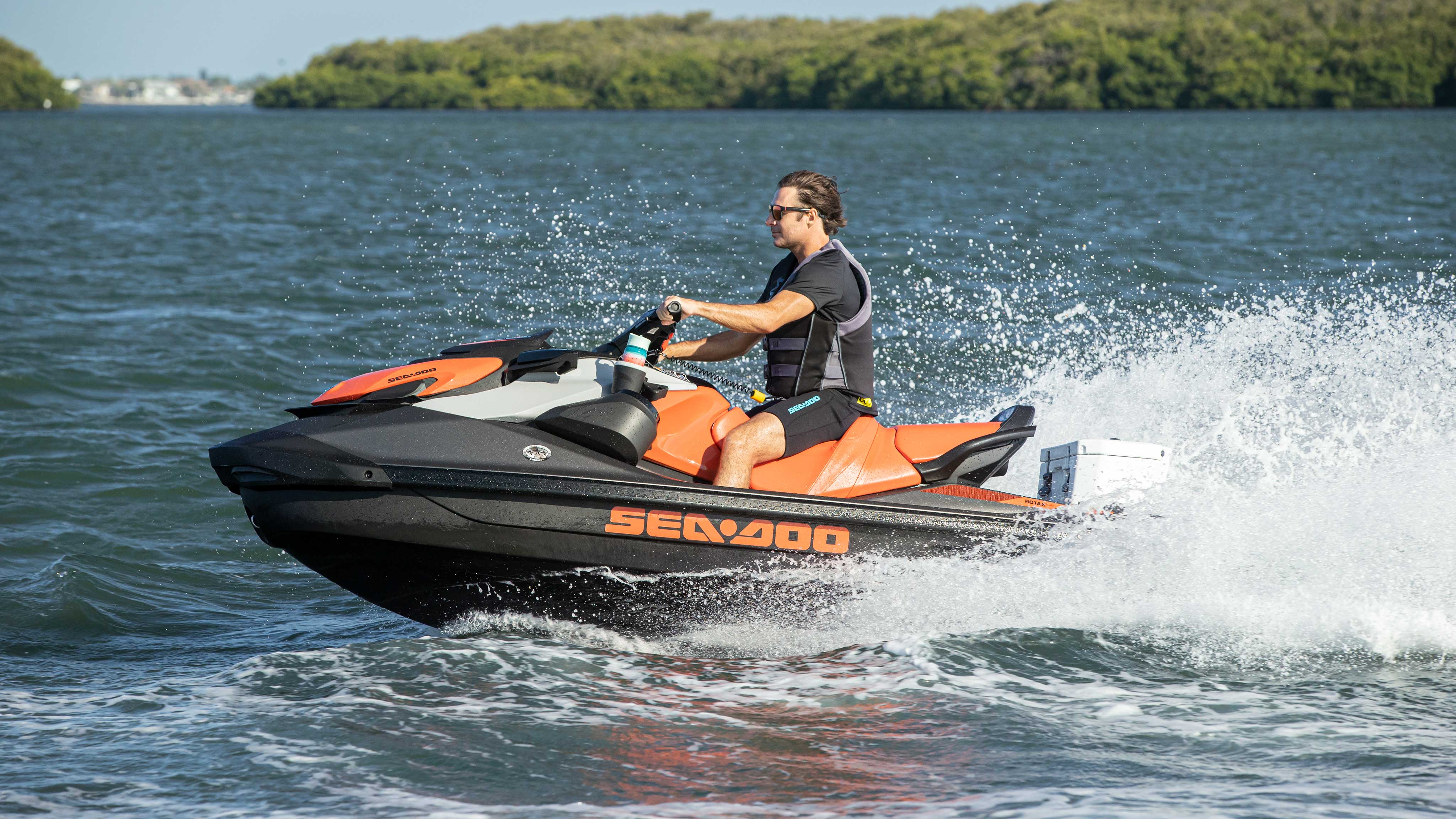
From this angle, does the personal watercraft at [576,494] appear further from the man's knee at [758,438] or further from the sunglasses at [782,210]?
the sunglasses at [782,210]

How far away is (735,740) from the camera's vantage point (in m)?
4.14

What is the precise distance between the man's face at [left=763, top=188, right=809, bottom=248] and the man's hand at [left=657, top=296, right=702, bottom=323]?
0.48 metres

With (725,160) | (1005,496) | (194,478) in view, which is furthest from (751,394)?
(725,160)

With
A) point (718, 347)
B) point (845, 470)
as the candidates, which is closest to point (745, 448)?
point (845, 470)

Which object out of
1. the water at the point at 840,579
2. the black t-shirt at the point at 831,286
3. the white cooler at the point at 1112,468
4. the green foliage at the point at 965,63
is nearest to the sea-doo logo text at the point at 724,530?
the water at the point at 840,579

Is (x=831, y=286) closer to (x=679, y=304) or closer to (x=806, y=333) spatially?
(x=806, y=333)

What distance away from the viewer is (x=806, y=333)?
4.67 m

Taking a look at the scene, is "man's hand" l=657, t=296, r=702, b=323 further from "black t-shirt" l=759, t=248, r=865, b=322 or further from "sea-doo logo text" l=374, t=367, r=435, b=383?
"sea-doo logo text" l=374, t=367, r=435, b=383

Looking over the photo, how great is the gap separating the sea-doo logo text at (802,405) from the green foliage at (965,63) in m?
73.4

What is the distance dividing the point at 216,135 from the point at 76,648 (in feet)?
176

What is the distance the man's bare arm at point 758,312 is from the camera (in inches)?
172

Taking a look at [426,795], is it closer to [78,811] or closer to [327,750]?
[327,750]

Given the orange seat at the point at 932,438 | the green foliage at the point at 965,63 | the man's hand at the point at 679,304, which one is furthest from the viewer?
the green foliage at the point at 965,63

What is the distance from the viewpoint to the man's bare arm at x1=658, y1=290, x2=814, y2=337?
4.37 m
